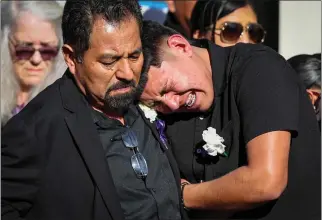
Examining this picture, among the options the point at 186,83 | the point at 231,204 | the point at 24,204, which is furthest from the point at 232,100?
the point at 24,204

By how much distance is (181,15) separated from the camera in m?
4.41

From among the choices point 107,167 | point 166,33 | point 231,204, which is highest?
point 166,33

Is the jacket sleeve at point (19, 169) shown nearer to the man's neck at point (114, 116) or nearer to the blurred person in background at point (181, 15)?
the man's neck at point (114, 116)

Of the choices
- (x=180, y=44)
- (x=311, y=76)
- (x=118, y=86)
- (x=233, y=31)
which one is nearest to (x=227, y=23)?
(x=233, y=31)

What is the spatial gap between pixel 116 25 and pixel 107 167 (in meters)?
0.57

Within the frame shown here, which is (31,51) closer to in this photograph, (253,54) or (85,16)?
(85,16)

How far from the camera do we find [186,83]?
2711 millimetres

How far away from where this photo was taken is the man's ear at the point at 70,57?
8.04 ft

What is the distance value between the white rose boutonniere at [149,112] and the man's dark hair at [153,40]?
0.67 feet

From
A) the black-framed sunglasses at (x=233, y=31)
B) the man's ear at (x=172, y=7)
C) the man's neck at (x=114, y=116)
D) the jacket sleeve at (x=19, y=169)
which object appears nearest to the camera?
the jacket sleeve at (x=19, y=169)

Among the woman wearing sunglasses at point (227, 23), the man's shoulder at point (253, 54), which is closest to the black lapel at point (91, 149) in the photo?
the man's shoulder at point (253, 54)

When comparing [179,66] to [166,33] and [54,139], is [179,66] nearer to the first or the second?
[166,33]

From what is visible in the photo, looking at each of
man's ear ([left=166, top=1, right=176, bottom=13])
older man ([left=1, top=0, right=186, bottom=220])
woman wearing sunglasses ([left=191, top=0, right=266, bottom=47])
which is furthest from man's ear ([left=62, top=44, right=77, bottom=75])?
man's ear ([left=166, top=1, right=176, bottom=13])

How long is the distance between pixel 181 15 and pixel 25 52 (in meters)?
Result: 1.39
